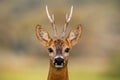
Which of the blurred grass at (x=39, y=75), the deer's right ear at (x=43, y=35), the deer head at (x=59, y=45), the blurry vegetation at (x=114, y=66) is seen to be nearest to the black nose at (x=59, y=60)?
the deer head at (x=59, y=45)

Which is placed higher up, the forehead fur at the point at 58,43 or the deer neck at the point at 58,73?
the forehead fur at the point at 58,43

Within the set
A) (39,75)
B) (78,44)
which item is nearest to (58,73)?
(39,75)

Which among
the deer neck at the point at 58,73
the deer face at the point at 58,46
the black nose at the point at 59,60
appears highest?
the deer face at the point at 58,46

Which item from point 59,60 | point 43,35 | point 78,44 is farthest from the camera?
point 78,44

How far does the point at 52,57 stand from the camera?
246cm

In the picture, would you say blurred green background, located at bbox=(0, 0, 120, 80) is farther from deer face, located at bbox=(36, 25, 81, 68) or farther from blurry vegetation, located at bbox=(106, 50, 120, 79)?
deer face, located at bbox=(36, 25, 81, 68)

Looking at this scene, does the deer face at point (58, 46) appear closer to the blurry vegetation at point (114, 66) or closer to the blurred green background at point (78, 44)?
the blurred green background at point (78, 44)

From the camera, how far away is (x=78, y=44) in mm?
3170

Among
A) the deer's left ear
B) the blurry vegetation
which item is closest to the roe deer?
the deer's left ear

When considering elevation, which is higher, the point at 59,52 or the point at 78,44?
the point at 78,44

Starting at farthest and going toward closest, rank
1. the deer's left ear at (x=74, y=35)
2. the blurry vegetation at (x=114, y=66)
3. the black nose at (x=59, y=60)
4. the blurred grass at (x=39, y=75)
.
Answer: the blurry vegetation at (x=114, y=66) → the blurred grass at (x=39, y=75) → the deer's left ear at (x=74, y=35) → the black nose at (x=59, y=60)

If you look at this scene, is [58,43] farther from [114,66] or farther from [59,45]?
[114,66]

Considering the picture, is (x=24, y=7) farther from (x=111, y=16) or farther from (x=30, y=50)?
(x=111, y=16)

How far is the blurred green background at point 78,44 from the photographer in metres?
3.14
